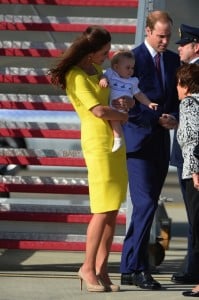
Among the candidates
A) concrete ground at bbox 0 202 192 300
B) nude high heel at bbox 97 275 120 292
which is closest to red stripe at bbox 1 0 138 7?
concrete ground at bbox 0 202 192 300

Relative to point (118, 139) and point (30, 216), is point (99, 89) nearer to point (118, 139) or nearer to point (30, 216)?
point (118, 139)

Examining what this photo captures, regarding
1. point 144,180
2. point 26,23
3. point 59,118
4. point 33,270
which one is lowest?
point 59,118

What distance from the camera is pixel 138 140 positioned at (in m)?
7.34

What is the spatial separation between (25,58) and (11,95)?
0.64 metres

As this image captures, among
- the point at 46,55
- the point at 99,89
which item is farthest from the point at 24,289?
the point at 46,55

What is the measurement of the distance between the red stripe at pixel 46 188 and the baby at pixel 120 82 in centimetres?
134

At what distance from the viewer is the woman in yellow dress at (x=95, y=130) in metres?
6.91

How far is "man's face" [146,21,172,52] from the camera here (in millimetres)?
7223

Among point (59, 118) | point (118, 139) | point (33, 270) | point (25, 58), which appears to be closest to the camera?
point (118, 139)

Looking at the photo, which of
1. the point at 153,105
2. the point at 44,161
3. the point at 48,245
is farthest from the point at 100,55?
the point at 48,245

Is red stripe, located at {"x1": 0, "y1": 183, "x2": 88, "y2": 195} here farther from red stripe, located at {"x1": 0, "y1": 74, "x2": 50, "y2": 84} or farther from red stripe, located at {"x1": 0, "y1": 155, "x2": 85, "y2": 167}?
red stripe, located at {"x1": 0, "y1": 74, "x2": 50, "y2": 84}

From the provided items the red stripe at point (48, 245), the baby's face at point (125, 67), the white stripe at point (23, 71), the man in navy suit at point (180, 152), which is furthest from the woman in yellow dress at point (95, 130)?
the white stripe at point (23, 71)

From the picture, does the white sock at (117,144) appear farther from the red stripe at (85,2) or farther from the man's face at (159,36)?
the red stripe at (85,2)

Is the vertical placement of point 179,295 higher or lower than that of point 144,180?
lower
